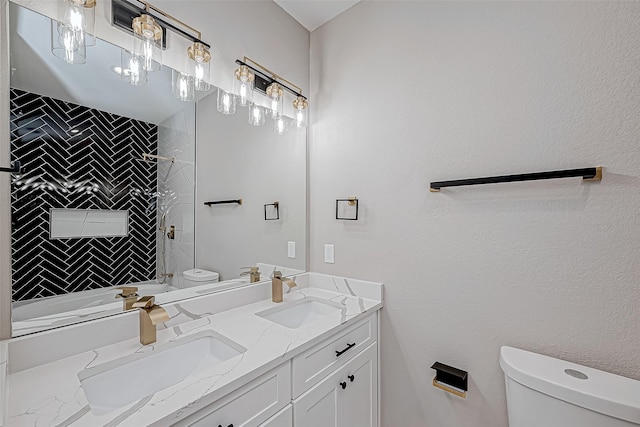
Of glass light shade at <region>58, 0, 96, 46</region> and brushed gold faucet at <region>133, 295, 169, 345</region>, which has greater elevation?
glass light shade at <region>58, 0, 96, 46</region>

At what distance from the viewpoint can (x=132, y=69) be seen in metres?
1.15

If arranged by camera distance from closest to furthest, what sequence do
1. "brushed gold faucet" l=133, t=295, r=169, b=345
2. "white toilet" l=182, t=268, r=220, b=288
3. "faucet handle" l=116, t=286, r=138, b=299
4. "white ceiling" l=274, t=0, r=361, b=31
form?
1. "brushed gold faucet" l=133, t=295, r=169, b=345
2. "faucet handle" l=116, t=286, r=138, b=299
3. "white toilet" l=182, t=268, r=220, b=288
4. "white ceiling" l=274, t=0, r=361, b=31

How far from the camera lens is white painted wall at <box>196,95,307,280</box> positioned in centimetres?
145

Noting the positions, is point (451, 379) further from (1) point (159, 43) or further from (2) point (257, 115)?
(1) point (159, 43)

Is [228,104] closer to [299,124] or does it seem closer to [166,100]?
[166,100]

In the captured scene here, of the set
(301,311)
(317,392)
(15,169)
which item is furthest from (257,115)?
(317,392)

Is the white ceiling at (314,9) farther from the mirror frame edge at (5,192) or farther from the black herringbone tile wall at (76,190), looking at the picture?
the mirror frame edge at (5,192)

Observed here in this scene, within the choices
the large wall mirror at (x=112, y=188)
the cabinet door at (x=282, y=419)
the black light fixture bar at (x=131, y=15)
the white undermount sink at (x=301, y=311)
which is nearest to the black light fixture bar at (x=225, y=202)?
the large wall mirror at (x=112, y=188)

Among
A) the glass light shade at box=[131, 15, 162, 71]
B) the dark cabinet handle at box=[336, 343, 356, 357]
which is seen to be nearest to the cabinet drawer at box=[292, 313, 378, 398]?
the dark cabinet handle at box=[336, 343, 356, 357]

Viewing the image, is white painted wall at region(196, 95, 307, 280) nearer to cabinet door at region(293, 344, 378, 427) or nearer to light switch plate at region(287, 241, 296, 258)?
light switch plate at region(287, 241, 296, 258)

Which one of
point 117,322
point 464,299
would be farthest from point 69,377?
point 464,299

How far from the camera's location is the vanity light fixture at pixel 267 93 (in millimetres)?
1519

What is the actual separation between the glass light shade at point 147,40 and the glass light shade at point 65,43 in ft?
0.65

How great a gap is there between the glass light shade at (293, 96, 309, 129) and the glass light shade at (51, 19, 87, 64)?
108 cm
